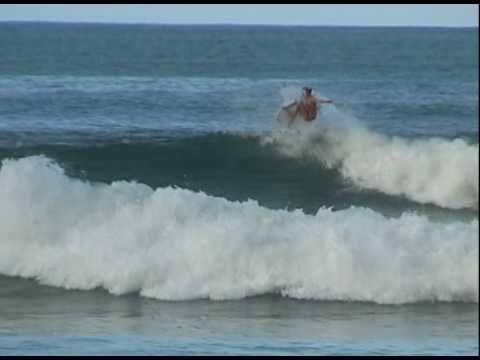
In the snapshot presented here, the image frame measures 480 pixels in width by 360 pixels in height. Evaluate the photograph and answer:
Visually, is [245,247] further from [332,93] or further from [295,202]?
[332,93]

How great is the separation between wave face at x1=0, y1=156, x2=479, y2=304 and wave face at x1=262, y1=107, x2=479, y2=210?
7.51 ft

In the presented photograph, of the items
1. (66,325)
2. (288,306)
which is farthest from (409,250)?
(66,325)

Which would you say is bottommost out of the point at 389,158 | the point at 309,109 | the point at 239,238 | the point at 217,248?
the point at 217,248

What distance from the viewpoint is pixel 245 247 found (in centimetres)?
1380

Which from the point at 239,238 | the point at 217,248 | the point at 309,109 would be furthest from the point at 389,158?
the point at 217,248

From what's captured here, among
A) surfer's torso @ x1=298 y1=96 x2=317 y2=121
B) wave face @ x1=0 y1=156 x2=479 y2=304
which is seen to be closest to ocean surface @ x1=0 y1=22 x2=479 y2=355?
wave face @ x1=0 y1=156 x2=479 y2=304

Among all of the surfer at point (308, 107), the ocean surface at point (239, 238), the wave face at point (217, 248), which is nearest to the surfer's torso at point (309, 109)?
the surfer at point (308, 107)

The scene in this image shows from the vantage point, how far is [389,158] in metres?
19.2

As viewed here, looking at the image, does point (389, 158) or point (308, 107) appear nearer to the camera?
point (389, 158)

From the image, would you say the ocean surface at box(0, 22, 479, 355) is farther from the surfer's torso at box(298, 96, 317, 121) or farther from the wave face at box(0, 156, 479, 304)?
the surfer's torso at box(298, 96, 317, 121)

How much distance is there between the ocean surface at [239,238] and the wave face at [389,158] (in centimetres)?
4

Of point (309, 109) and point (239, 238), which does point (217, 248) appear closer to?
point (239, 238)

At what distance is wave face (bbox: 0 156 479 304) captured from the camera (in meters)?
12.7

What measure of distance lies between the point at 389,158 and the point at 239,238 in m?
5.94
